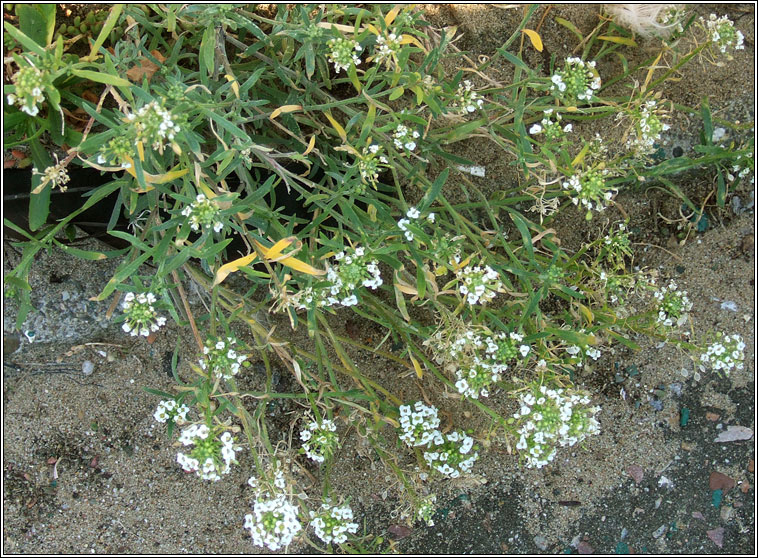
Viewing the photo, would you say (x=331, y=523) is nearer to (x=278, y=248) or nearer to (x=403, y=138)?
(x=278, y=248)

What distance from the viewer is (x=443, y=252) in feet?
5.74

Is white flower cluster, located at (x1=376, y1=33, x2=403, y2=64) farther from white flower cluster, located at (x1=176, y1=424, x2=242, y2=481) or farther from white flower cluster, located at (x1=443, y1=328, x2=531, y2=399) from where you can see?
white flower cluster, located at (x1=176, y1=424, x2=242, y2=481)

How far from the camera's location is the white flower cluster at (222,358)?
1.75 meters

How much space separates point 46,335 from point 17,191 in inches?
32.4

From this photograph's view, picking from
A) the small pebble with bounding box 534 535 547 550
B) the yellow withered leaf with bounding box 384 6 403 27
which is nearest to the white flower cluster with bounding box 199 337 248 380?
the yellow withered leaf with bounding box 384 6 403 27

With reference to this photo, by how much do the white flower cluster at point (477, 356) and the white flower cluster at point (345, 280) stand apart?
34 cm

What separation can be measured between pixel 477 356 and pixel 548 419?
269 mm

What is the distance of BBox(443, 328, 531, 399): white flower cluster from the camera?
182cm

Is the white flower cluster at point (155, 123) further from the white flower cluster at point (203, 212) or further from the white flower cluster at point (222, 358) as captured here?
the white flower cluster at point (222, 358)

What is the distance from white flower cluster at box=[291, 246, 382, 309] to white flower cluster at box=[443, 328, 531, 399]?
34cm

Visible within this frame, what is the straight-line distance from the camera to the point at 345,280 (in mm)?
1668

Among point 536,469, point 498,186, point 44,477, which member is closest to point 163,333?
point 44,477

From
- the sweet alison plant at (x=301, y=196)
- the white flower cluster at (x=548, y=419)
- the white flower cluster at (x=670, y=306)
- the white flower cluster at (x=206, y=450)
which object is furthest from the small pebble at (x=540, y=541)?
the white flower cluster at (x=206, y=450)

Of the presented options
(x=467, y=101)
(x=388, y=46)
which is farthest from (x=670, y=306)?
(x=388, y=46)
